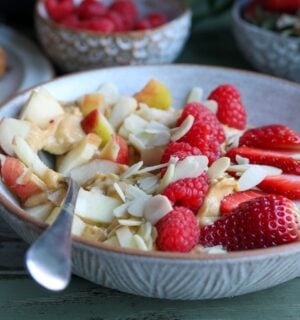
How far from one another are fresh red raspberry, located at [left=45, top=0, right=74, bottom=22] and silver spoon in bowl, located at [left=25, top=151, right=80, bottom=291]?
78 centimetres

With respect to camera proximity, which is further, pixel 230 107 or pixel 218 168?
pixel 230 107

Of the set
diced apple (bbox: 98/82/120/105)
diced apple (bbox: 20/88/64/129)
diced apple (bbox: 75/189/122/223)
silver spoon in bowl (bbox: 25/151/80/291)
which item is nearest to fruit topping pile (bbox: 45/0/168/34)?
diced apple (bbox: 98/82/120/105)

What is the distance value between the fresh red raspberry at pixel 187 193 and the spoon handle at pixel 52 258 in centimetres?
15

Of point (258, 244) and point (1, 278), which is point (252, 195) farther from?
point (1, 278)

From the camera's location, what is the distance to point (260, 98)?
110 centimetres

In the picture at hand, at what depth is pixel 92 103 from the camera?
40.0 inches

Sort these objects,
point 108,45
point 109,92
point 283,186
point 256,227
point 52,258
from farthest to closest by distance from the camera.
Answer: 1. point 108,45
2. point 109,92
3. point 283,186
4. point 256,227
5. point 52,258

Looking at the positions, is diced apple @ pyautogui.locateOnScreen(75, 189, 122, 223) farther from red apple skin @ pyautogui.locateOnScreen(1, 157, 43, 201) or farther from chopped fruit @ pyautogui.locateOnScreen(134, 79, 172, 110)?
chopped fruit @ pyautogui.locateOnScreen(134, 79, 172, 110)

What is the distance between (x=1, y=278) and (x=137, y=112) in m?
0.32

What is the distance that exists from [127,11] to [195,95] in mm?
381

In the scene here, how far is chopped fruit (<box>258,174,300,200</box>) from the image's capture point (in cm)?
83

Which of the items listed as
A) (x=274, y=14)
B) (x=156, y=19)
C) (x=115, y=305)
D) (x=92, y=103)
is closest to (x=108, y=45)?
(x=156, y=19)

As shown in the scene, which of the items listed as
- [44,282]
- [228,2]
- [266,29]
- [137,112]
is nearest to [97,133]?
[137,112]

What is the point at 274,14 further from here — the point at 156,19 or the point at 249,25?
the point at 156,19
